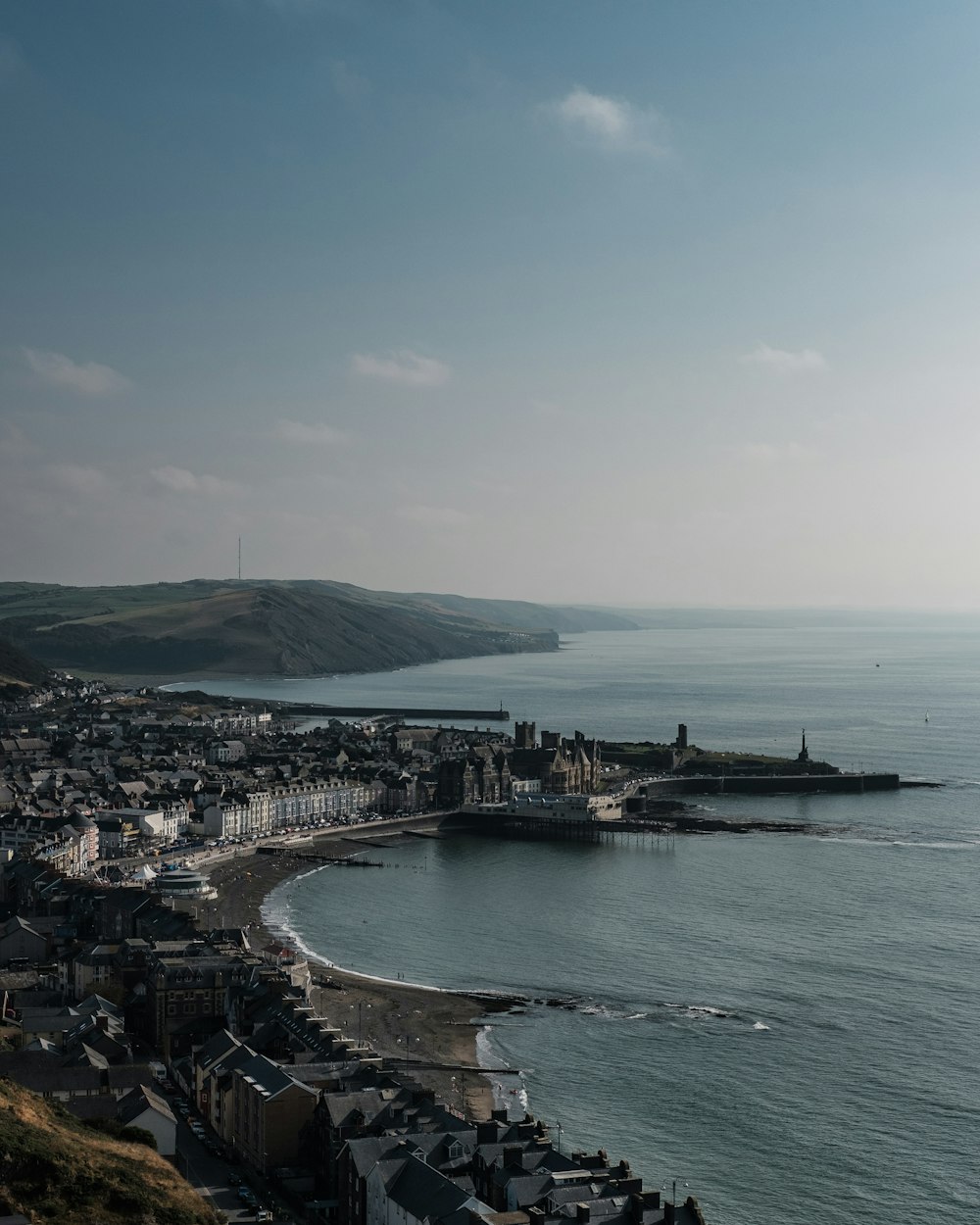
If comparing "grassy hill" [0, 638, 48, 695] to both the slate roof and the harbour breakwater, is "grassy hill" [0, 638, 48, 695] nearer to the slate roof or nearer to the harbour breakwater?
the harbour breakwater

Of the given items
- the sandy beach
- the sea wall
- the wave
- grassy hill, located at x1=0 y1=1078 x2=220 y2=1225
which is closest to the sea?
the wave

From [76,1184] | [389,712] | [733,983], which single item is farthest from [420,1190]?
[389,712]

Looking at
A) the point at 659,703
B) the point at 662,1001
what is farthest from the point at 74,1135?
the point at 659,703

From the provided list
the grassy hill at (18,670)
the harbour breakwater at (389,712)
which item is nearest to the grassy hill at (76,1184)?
the harbour breakwater at (389,712)

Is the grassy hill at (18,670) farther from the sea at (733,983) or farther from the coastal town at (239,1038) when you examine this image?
the sea at (733,983)

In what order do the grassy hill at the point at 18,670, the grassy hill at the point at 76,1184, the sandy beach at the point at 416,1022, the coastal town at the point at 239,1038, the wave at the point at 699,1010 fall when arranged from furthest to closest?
the grassy hill at the point at 18,670, the wave at the point at 699,1010, the sandy beach at the point at 416,1022, the coastal town at the point at 239,1038, the grassy hill at the point at 76,1184

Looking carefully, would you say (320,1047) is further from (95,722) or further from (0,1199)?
(95,722)
